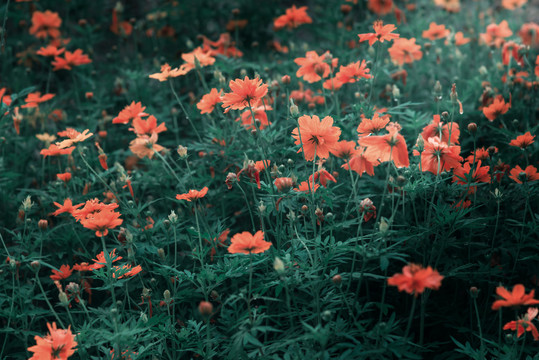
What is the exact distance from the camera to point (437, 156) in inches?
72.4

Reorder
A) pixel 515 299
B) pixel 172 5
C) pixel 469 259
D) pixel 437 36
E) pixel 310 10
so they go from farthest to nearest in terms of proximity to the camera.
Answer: pixel 310 10, pixel 172 5, pixel 437 36, pixel 469 259, pixel 515 299

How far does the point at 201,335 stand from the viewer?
1.89 m

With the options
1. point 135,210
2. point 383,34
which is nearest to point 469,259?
point 383,34

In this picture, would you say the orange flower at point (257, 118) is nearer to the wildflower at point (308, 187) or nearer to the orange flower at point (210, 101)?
the orange flower at point (210, 101)

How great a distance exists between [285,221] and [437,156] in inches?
37.2

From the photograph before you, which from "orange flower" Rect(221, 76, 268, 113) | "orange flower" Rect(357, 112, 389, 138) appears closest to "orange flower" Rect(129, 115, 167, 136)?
"orange flower" Rect(221, 76, 268, 113)

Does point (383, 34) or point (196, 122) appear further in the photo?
point (196, 122)

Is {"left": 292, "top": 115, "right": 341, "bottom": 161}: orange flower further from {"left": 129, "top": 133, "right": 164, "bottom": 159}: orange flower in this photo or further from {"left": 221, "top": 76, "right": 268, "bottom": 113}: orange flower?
{"left": 129, "top": 133, "right": 164, "bottom": 159}: orange flower

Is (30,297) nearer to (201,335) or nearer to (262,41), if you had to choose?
(201,335)

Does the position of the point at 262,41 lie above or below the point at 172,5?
below

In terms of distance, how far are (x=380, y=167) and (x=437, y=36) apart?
1.36 meters

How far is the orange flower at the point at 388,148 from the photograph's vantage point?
1.70 m

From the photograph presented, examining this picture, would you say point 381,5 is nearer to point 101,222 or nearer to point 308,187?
point 308,187

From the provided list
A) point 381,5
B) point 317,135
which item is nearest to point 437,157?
point 317,135
